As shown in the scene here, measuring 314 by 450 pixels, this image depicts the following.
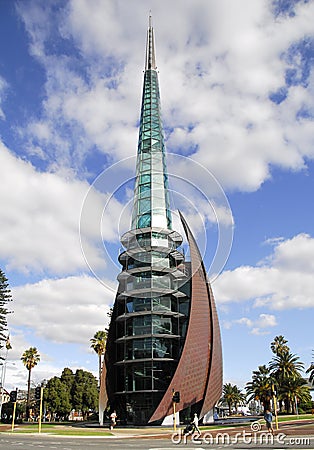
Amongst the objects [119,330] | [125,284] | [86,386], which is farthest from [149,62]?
[86,386]

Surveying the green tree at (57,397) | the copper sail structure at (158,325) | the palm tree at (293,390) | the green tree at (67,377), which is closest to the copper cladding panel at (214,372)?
the copper sail structure at (158,325)

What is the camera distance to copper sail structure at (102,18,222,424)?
152ft

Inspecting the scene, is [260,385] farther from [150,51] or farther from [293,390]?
[150,51]

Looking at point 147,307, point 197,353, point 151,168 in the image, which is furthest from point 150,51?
point 197,353

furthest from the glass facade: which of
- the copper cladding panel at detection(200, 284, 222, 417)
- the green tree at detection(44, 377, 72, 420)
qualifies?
the green tree at detection(44, 377, 72, 420)

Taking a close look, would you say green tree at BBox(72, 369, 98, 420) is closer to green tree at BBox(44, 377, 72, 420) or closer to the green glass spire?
green tree at BBox(44, 377, 72, 420)

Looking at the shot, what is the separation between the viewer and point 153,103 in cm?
6606

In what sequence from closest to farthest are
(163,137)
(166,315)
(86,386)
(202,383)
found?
(202,383)
(166,315)
(163,137)
(86,386)

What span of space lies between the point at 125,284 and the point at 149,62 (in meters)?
38.5

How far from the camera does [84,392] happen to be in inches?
2689

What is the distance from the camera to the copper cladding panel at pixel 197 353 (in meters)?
43.8

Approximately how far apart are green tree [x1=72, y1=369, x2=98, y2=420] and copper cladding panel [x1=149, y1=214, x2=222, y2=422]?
84.9 feet

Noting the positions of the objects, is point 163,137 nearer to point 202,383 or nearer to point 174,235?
point 174,235

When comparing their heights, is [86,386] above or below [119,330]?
below
